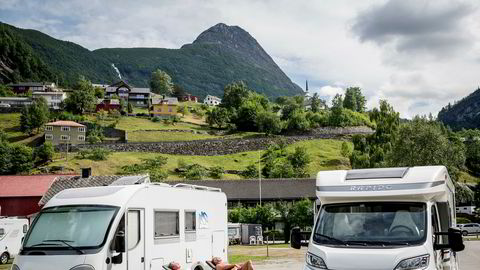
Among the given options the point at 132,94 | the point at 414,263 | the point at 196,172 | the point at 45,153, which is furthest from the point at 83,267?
the point at 132,94

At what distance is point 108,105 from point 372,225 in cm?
13544

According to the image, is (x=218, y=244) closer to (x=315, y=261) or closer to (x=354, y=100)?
(x=315, y=261)

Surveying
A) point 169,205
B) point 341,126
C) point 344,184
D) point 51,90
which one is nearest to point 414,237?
point 344,184

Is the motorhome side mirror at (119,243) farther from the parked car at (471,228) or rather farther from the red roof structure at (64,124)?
the red roof structure at (64,124)

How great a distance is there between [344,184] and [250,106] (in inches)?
4802

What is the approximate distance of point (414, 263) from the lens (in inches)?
312

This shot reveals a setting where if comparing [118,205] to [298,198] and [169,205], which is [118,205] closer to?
[169,205]

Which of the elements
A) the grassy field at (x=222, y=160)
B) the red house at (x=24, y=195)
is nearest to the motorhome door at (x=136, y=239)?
the red house at (x=24, y=195)

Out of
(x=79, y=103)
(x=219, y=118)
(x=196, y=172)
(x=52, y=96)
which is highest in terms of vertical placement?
(x=52, y=96)

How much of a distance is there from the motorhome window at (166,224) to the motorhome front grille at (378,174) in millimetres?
5447

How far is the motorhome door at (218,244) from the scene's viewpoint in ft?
53.6

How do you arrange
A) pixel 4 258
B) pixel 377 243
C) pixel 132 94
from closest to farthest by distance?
pixel 377 243
pixel 4 258
pixel 132 94

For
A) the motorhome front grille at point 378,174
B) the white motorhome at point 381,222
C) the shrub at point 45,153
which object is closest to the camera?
the white motorhome at point 381,222

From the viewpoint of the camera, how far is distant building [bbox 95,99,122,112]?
5396 inches
